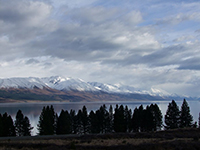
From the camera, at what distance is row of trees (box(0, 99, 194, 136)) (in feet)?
246

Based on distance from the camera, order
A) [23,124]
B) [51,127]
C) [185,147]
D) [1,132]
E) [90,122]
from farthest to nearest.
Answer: [90,122], [23,124], [51,127], [1,132], [185,147]

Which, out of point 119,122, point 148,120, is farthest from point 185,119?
point 119,122

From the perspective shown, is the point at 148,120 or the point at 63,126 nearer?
the point at 63,126

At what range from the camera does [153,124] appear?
81.4 m

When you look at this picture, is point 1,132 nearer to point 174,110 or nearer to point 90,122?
point 90,122

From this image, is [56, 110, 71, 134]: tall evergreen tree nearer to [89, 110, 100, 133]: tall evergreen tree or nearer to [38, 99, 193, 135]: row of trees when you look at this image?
[38, 99, 193, 135]: row of trees

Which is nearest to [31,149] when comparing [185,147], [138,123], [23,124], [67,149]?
[67,149]

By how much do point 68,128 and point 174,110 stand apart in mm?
38835

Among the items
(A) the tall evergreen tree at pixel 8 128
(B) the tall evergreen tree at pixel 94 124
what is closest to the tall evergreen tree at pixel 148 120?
(B) the tall evergreen tree at pixel 94 124

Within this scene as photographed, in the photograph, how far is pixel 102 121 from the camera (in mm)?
86250

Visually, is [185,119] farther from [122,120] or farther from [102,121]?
[102,121]

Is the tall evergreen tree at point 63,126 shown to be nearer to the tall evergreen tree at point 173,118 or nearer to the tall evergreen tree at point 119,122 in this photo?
the tall evergreen tree at point 119,122

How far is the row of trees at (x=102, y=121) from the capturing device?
2953 inches

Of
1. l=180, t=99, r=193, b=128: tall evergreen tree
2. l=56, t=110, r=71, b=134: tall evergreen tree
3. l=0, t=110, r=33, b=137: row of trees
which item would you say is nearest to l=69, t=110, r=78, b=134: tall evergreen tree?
l=56, t=110, r=71, b=134: tall evergreen tree
